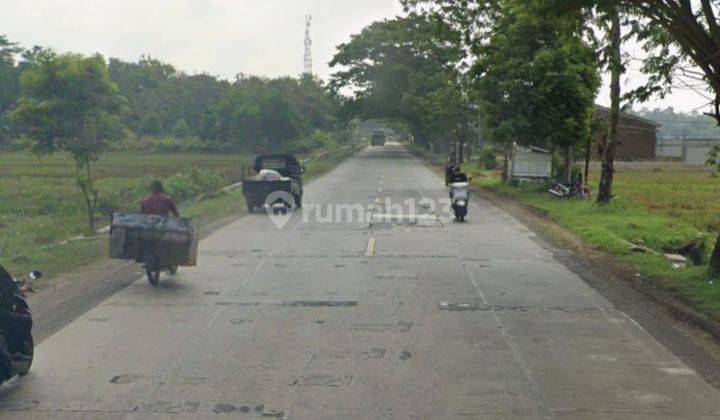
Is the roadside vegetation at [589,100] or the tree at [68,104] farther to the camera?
the tree at [68,104]

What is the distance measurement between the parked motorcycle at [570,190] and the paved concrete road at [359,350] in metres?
13.7

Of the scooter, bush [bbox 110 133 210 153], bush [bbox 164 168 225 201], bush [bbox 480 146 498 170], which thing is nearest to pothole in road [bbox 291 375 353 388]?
the scooter

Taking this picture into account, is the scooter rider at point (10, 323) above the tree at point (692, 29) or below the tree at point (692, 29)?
below

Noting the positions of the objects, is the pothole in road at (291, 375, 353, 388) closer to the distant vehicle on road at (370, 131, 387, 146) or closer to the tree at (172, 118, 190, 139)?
the tree at (172, 118, 190, 139)

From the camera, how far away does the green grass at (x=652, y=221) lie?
41.9 feet

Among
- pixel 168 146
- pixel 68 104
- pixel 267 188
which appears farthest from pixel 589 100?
pixel 168 146

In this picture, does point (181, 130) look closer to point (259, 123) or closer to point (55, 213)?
point (259, 123)

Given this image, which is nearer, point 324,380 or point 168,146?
point 324,380

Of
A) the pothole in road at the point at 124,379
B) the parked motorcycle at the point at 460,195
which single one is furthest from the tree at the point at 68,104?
the pothole in road at the point at 124,379

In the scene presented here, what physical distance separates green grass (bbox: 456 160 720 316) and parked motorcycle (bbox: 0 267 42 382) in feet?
28.8

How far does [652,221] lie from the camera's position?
20.8m

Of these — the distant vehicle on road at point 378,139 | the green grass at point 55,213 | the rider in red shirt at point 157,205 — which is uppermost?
the distant vehicle on road at point 378,139

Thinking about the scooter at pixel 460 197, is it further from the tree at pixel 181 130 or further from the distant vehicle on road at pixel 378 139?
the distant vehicle on road at pixel 378 139

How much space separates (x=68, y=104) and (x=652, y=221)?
16114mm
